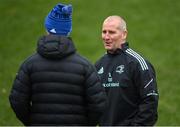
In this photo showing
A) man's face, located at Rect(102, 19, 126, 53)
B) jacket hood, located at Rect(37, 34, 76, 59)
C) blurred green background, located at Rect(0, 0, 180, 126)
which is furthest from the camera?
blurred green background, located at Rect(0, 0, 180, 126)

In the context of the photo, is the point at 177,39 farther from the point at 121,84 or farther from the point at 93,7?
the point at 121,84

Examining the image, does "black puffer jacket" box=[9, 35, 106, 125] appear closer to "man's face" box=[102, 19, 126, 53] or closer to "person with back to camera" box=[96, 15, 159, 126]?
"person with back to camera" box=[96, 15, 159, 126]

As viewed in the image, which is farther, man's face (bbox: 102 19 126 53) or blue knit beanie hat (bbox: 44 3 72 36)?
man's face (bbox: 102 19 126 53)

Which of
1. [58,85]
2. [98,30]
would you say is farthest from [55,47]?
[98,30]

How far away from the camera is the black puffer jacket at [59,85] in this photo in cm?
609

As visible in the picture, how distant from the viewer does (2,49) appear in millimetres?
19734

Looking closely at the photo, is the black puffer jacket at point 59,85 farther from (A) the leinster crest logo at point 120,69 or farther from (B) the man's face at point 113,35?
(B) the man's face at point 113,35

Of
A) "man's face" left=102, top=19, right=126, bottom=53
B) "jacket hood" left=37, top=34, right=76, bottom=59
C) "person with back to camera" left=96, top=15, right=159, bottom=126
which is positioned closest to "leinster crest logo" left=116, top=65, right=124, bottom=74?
"person with back to camera" left=96, top=15, right=159, bottom=126

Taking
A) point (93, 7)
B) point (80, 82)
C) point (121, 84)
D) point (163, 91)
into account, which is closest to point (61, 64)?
point (80, 82)

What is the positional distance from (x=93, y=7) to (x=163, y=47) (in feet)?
14.6

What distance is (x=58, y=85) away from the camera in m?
6.11

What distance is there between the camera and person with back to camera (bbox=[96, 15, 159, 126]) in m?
7.07

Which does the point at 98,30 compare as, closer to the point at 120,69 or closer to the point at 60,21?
the point at 120,69

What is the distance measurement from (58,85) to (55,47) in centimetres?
40
